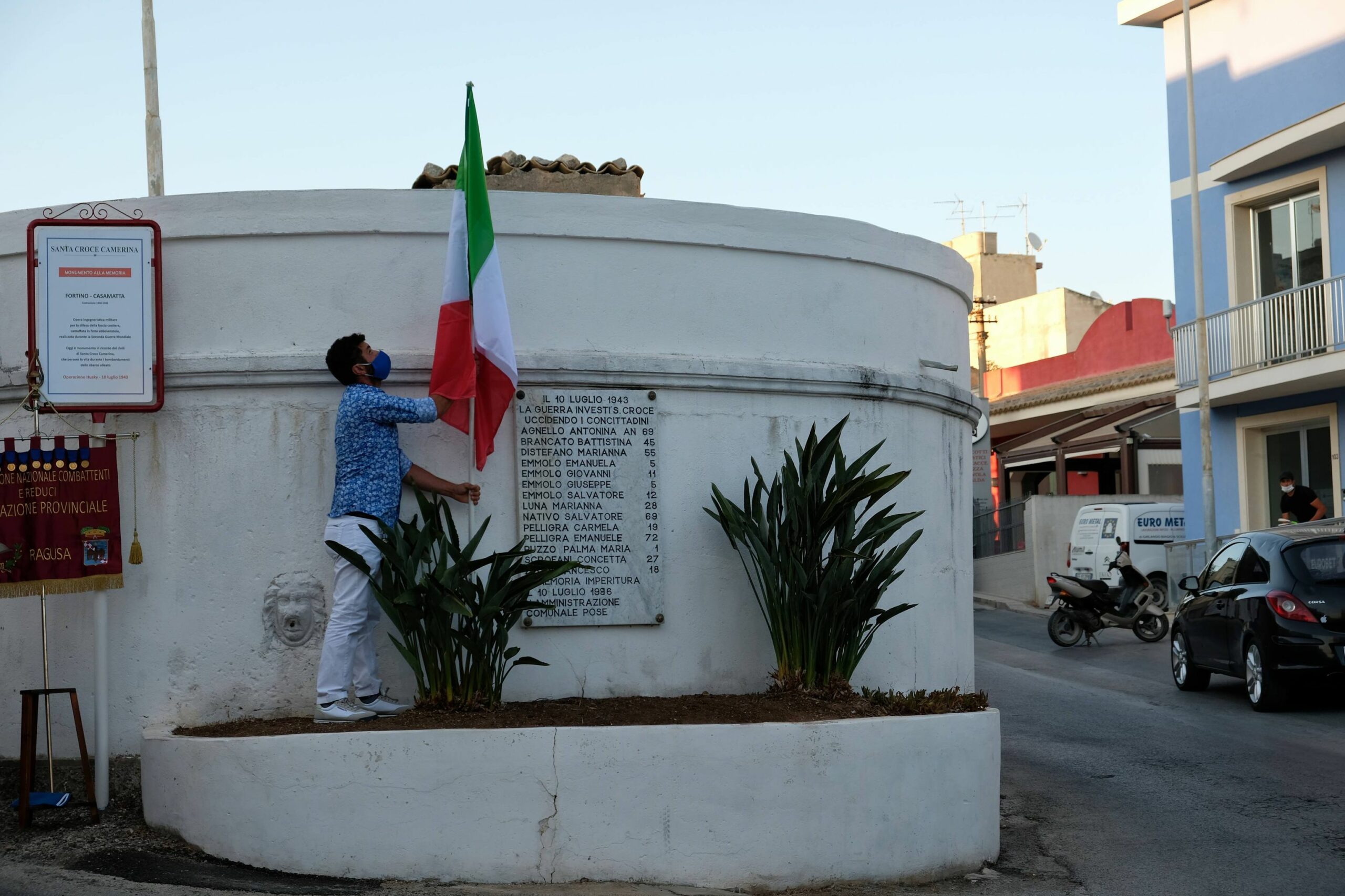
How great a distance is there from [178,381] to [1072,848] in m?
5.07

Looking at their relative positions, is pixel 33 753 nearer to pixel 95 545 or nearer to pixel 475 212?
pixel 95 545

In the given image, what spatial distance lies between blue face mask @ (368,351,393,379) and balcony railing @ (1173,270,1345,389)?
53.4 feet

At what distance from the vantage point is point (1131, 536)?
77.2 ft

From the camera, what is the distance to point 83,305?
22.8 feet

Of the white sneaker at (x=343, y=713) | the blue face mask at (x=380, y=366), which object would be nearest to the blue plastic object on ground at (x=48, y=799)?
the white sneaker at (x=343, y=713)

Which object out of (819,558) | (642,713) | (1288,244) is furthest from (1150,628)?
(642,713)

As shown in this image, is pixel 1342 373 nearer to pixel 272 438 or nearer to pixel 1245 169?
pixel 1245 169

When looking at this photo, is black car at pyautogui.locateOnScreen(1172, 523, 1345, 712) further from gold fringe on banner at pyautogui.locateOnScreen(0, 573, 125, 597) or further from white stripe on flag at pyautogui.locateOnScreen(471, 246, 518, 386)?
gold fringe on banner at pyautogui.locateOnScreen(0, 573, 125, 597)

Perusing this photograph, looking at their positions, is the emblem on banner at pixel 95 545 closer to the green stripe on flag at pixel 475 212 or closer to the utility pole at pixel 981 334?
the green stripe on flag at pixel 475 212

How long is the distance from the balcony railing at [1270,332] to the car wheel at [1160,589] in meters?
3.09

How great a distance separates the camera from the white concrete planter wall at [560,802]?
20.2 ft

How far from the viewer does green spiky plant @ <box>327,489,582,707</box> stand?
6.61m

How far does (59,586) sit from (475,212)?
8.64 feet

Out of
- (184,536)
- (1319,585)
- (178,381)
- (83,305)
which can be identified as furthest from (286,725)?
(1319,585)
